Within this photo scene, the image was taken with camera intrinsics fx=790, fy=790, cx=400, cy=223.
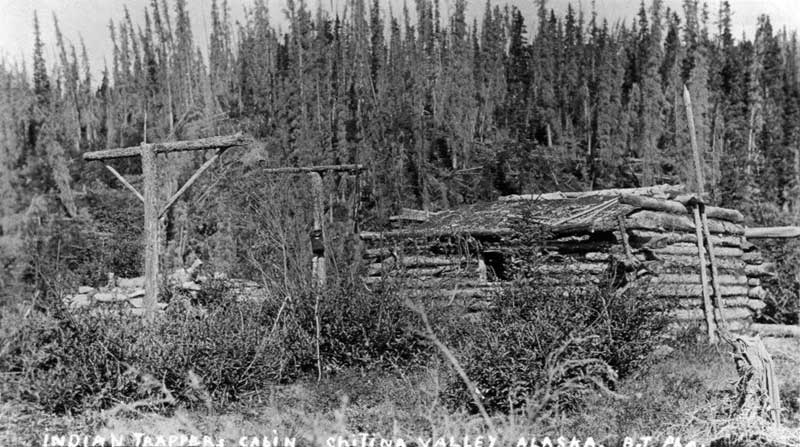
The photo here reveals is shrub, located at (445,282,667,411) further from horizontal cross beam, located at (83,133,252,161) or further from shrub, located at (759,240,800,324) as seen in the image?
shrub, located at (759,240,800,324)

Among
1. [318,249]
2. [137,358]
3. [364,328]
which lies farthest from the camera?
[318,249]

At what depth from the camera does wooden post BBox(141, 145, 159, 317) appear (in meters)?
11.3

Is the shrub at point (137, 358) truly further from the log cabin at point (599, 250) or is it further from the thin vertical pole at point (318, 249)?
the log cabin at point (599, 250)

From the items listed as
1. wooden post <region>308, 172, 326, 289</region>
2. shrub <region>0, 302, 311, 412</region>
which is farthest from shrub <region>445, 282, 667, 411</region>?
wooden post <region>308, 172, 326, 289</region>

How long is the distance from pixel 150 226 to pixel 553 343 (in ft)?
22.3

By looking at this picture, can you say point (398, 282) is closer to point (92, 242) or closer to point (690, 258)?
point (690, 258)

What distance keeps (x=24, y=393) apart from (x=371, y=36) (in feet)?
162

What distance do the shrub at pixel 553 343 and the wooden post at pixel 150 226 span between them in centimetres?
490

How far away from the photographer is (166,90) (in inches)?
2221

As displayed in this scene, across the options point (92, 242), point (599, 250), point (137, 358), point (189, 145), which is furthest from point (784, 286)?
point (92, 242)

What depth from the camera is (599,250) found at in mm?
13586

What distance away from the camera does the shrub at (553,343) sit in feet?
24.9

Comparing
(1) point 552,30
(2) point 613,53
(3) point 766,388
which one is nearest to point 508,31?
(1) point 552,30

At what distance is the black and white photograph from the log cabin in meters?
0.07
